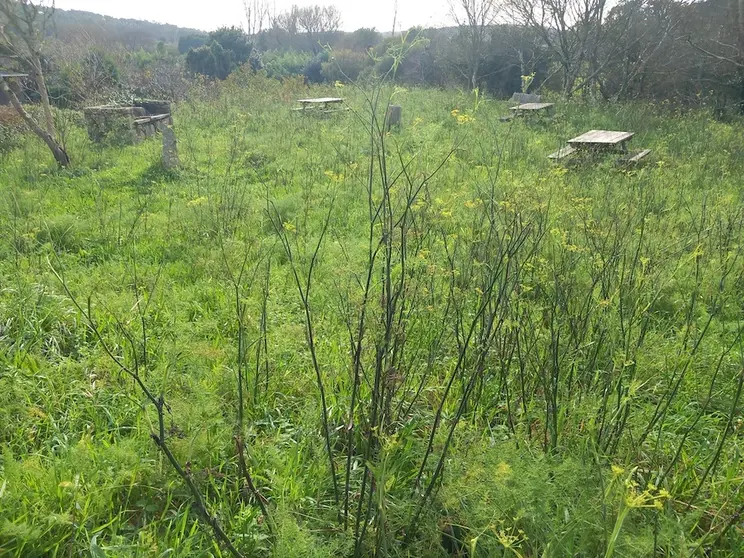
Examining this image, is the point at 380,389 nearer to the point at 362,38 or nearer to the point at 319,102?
the point at 319,102

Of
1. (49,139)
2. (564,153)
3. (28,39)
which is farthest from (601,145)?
(28,39)

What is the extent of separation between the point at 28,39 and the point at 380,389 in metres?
8.07

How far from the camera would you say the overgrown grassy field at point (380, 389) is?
5.20 feet

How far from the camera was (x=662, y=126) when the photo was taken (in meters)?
10.5

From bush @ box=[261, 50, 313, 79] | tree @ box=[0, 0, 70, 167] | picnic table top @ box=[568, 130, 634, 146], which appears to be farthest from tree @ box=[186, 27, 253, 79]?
picnic table top @ box=[568, 130, 634, 146]

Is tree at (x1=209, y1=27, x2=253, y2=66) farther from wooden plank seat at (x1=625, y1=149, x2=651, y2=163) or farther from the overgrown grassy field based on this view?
the overgrown grassy field

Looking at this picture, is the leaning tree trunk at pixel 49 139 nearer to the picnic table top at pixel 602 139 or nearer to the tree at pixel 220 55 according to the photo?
the picnic table top at pixel 602 139

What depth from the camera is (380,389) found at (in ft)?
6.40

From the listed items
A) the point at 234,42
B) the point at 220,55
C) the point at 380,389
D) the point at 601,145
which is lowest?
the point at 380,389

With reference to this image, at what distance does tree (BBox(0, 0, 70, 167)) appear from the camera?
22.5 feet

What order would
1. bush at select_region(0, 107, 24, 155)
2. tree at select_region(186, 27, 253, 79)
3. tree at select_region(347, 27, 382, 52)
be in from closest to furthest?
bush at select_region(0, 107, 24, 155) < tree at select_region(186, 27, 253, 79) < tree at select_region(347, 27, 382, 52)

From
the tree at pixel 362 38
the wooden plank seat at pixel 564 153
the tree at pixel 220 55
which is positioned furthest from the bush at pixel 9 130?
the tree at pixel 362 38

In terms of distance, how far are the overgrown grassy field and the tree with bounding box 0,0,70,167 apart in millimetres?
2896

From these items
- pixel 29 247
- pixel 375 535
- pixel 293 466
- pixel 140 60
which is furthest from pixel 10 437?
pixel 140 60
